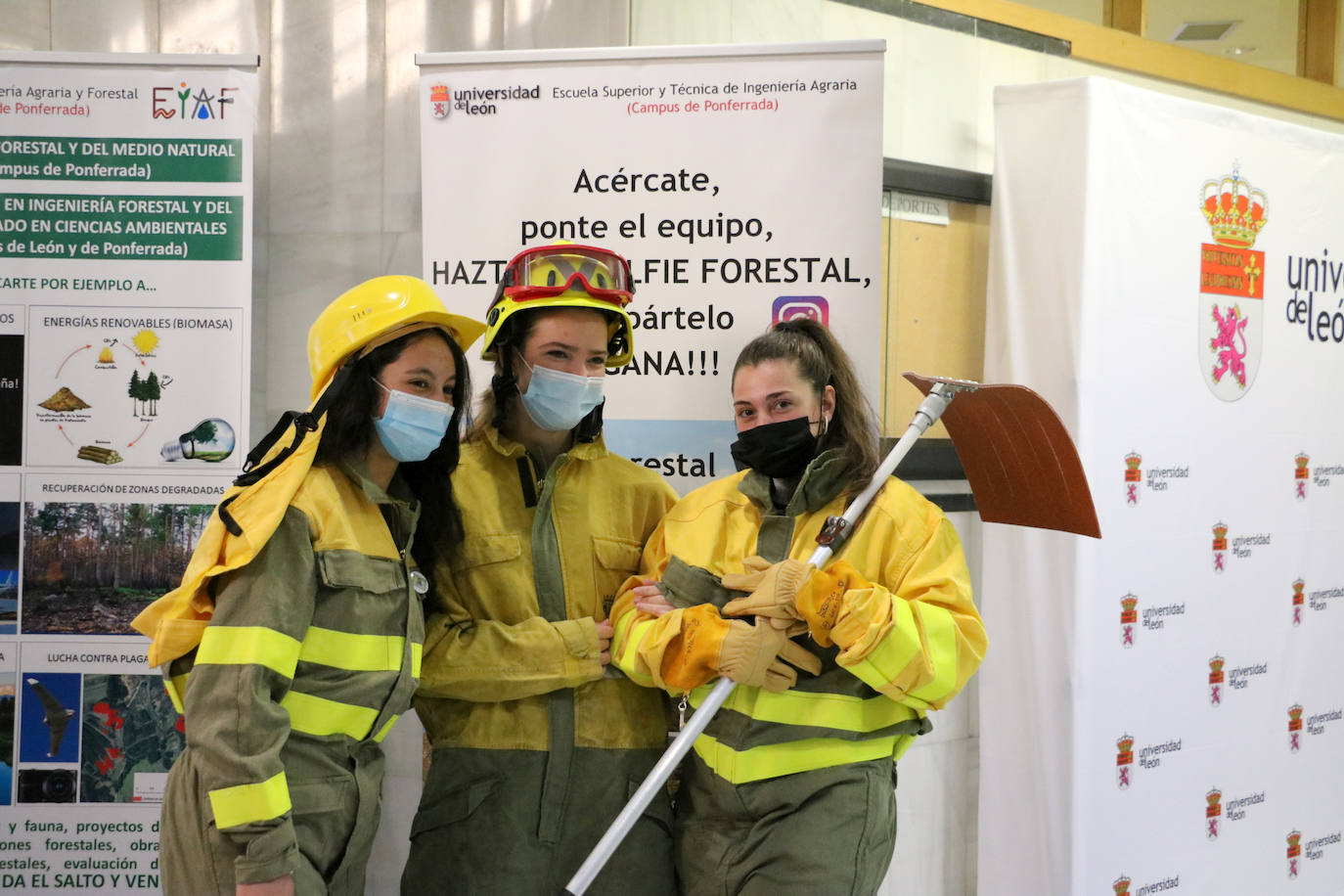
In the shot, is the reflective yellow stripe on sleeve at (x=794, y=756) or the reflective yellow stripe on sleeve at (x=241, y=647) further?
the reflective yellow stripe on sleeve at (x=794, y=756)

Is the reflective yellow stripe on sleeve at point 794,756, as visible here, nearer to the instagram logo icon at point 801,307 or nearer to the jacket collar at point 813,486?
the jacket collar at point 813,486

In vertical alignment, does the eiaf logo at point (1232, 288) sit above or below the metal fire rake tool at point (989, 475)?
above

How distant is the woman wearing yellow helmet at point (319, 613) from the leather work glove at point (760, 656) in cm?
59

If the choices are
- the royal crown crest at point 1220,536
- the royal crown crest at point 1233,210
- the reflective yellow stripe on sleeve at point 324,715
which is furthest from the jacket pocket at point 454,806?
the royal crown crest at point 1233,210

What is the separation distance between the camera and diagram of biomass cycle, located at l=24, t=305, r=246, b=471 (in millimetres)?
3180

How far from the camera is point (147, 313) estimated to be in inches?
126

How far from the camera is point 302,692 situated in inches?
71.9

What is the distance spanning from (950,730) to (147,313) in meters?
3.10

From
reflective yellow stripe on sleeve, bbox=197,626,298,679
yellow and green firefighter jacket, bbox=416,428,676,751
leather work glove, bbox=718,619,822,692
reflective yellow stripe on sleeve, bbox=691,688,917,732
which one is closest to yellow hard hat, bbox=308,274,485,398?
yellow and green firefighter jacket, bbox=416,428,676,751

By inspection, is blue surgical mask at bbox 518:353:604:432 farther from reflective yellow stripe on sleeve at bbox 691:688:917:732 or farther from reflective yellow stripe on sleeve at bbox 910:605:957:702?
reflective yellow stripe on sleeve at bbox 910:605:957:702

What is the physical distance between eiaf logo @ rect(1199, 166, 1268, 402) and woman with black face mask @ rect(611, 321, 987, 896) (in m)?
2.12

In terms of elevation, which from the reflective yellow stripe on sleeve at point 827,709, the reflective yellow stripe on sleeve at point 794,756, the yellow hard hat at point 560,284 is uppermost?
the yellow hard hat at point 560,284

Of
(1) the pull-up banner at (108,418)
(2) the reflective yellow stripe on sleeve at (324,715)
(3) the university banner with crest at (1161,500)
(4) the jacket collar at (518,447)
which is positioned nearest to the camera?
(2) the reflective yellow stripe on sleeve at (324,715)

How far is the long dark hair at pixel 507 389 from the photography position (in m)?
2.29
